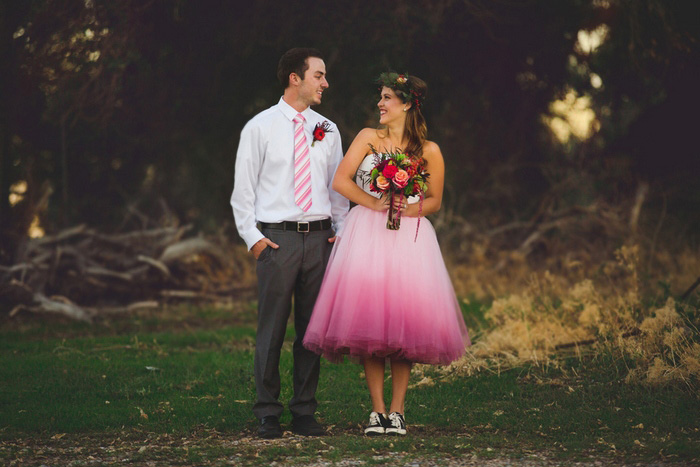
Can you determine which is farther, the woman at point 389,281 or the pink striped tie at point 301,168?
the pink striped tie at point 301,168

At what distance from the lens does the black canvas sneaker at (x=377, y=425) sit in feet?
19.0

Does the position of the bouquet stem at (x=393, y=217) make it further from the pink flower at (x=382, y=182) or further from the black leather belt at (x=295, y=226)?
the black leather belt at (x=295, y=226)

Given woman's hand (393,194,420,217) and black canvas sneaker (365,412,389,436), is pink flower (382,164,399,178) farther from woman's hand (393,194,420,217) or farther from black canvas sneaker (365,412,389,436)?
black canvas sneaker (365,412,389,436)

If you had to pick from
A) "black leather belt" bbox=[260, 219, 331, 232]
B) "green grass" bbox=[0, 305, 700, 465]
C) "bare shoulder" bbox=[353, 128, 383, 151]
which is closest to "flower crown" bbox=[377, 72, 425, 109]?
"bare shoulder" bbox=[353, 128, 383, 151]

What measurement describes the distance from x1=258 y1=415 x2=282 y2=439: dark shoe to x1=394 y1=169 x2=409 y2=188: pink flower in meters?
1.70

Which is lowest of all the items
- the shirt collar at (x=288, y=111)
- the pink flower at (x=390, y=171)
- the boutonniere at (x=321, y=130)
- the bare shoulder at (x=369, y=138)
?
the pink flower at (x=390, y=171)

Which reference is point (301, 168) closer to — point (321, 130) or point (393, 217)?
point (321, 130)

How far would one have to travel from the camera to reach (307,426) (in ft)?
19.4

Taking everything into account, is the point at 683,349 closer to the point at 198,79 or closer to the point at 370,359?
the point at 370,359

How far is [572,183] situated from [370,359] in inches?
337

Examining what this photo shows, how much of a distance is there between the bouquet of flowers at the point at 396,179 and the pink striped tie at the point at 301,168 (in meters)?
0.43

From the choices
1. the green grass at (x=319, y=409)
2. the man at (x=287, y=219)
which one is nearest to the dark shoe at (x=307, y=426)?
the man at (x=287, y=219)

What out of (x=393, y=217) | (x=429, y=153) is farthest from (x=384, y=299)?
(x=429, y=153)

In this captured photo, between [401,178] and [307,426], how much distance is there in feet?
5.66
